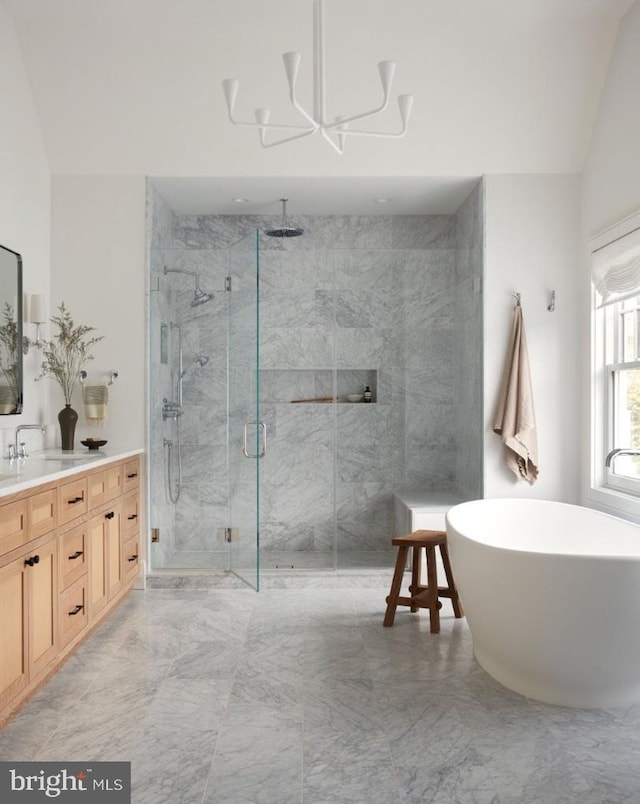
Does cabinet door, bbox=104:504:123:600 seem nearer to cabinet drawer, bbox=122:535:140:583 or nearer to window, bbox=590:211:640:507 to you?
cabinet drawer, bbox=122:535:140:583

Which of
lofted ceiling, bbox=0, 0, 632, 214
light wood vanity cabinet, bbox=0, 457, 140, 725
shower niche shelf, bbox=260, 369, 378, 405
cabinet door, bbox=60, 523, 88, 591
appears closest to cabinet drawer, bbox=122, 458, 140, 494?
light wood vanity cabinet, bbox=0, 457, 140, 725

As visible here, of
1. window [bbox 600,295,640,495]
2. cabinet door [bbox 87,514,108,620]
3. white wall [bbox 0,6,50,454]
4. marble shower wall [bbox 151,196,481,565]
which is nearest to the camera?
cabinet door [bbox 87,514,108,620]

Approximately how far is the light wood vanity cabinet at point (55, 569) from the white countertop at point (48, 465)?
0.04 meters

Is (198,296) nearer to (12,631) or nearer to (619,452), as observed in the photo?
(12,631)

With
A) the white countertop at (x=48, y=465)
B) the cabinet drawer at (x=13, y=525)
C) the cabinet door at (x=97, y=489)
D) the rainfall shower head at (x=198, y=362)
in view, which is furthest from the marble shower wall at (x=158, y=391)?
the cabinet drawer at (x=13, y=525)

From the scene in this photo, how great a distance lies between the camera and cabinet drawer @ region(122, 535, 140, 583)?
416 cm

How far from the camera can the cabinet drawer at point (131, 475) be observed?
4207mm

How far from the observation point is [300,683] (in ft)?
9.92

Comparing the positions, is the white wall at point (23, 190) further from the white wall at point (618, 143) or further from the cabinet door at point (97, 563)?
the white wall at point (618, 143)

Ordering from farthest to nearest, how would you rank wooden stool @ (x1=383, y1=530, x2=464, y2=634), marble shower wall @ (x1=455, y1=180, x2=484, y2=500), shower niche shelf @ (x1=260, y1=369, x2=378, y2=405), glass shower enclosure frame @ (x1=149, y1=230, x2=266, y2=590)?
shower niche shelf @ (x1=260, y1=369, x2=378, y2=405), marble shower wall @ (x1=455, y1=180, x2=484, y2=500), glass shower enclosure frame @ (x1=149, y1=230, x2=266, y2=590), wooden stool @ (x1=383, y1=530, x2=464, y2=634)

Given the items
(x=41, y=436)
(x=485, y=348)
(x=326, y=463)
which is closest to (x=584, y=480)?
(x=485, y=348)

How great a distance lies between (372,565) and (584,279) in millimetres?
2423

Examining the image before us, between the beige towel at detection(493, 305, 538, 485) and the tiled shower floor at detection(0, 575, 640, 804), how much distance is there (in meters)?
1.28

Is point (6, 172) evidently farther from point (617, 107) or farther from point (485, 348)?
point (617, 107)
